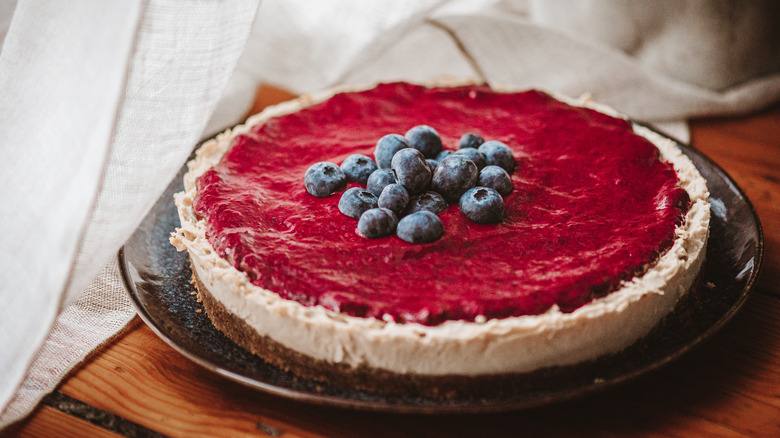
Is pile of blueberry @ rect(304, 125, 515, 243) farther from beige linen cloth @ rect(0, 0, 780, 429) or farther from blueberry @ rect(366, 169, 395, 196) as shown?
beige linen cloth @ rect(0, 0, 780, 429)

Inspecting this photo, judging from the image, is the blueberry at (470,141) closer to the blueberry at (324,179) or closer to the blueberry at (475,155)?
the blueberry at (475,155)

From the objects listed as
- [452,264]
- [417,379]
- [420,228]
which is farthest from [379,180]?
[417,379]

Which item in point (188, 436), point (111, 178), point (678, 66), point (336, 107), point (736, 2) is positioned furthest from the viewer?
point (678, 66)

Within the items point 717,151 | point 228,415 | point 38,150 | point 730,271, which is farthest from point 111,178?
point 717,151

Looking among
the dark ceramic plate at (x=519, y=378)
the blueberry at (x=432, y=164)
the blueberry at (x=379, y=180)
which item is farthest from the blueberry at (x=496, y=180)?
the dark ceramic plate at (x=519, y=378)

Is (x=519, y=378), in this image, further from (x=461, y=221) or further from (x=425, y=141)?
(x=425, y=141)

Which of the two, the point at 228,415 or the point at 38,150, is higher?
the point at 38,150

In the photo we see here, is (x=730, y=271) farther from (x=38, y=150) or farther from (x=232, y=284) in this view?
(x=38, y=150)
